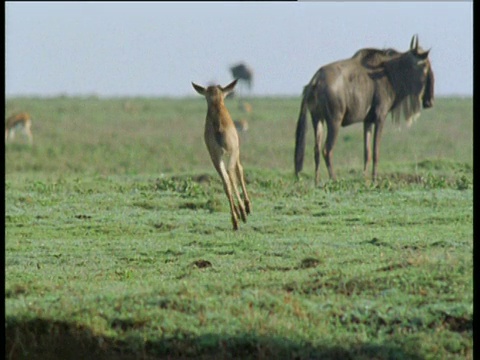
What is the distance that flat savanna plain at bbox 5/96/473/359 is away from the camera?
5.80m

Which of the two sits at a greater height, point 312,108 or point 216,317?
point 312,108

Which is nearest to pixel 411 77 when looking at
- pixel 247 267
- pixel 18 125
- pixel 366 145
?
pixel 366 145

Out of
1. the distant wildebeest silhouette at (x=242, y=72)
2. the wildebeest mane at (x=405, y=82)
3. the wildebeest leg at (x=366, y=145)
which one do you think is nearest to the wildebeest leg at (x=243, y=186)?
the wildebeest leg at (x=366, y=145)

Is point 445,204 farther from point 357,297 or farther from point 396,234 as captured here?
point 357,297

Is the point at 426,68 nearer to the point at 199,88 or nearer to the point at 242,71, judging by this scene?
the point at 199,88

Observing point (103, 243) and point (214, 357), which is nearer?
point (214, 357)

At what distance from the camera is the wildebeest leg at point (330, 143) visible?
11.6m

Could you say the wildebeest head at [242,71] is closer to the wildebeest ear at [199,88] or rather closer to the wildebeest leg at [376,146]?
the wildebeest leg at [376,146]

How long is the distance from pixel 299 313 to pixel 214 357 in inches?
22.2

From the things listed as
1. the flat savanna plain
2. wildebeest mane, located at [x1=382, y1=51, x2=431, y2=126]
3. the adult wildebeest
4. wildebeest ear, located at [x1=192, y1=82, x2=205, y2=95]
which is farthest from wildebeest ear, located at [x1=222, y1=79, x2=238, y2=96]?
wildebeest mane, located at [x1=382, y1=51, x2=431, y2=126]

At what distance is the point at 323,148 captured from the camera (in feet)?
38.7

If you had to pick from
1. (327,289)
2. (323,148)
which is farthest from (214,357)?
(323,148)

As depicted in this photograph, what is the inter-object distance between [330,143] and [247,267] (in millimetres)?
4920

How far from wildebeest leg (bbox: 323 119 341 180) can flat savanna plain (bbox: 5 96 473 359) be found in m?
0.36
